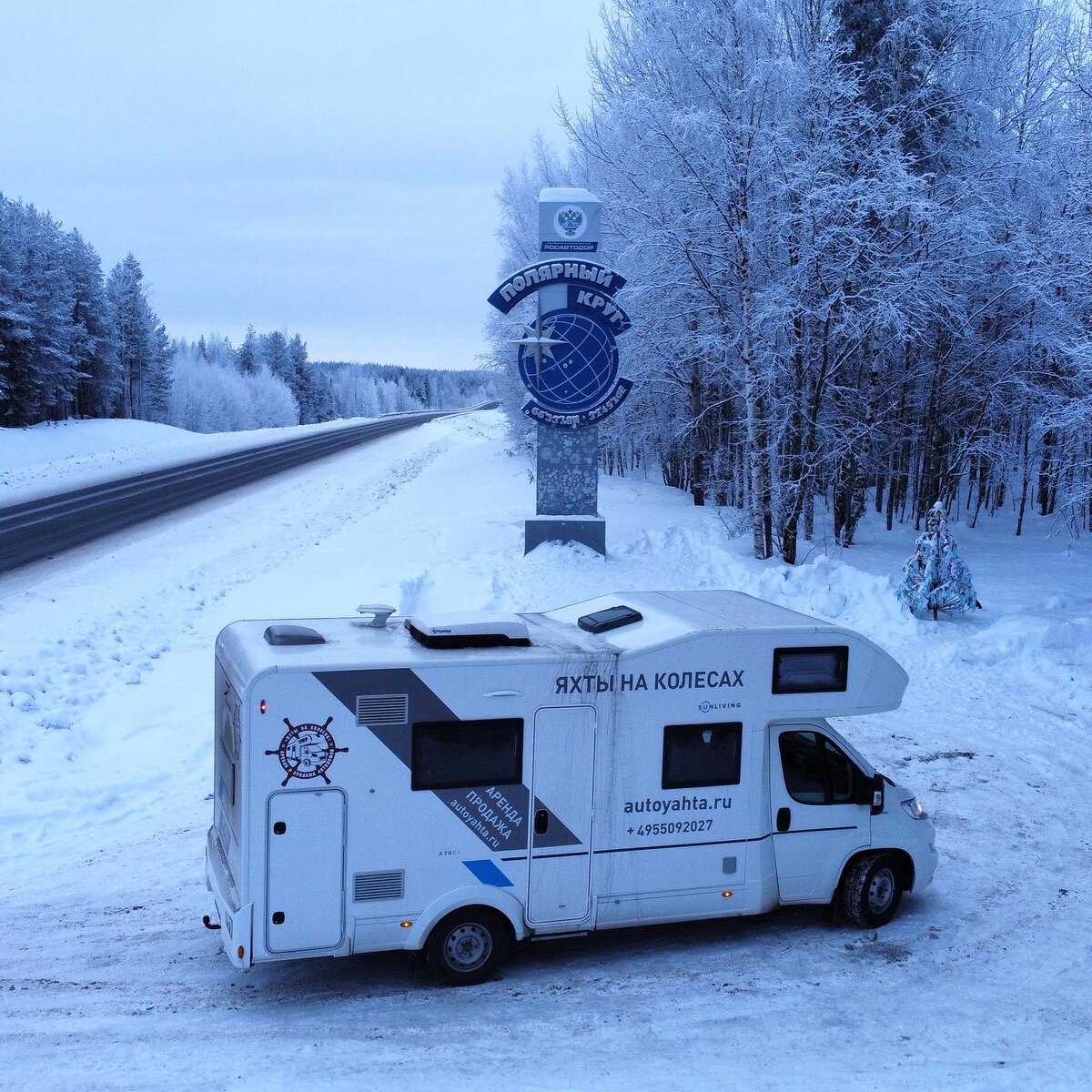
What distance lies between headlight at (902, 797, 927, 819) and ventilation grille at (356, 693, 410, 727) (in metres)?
4.36

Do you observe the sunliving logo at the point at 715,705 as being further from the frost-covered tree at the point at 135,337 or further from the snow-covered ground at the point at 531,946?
the frost-covered tree at the point at 135,337

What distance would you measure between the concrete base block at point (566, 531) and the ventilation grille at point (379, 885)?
49.6 feet

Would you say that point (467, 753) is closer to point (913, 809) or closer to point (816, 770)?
point (816, 770)

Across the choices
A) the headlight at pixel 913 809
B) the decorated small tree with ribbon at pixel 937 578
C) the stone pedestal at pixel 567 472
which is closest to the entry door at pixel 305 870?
the headlight at pixel 913 809

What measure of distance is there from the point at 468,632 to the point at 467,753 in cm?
86

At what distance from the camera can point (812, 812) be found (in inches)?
330

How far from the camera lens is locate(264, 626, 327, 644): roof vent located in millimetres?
7469

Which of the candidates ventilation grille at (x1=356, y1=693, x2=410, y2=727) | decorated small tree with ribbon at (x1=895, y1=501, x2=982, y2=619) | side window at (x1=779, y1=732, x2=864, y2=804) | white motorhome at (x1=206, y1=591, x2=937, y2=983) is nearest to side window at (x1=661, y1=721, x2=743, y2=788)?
white motorhome at (x1=206, y1=591, x2=937, y2=983)

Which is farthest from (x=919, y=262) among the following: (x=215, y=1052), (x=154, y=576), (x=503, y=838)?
(x=215, y=1052)

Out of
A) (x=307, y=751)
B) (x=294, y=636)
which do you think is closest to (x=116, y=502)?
(x=294, y=636)

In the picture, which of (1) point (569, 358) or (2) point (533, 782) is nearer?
(2) point (533, 782)

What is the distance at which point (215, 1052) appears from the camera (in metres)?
6.51

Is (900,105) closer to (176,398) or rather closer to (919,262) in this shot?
(919,262)

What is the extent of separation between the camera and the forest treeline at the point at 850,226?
848 inches
